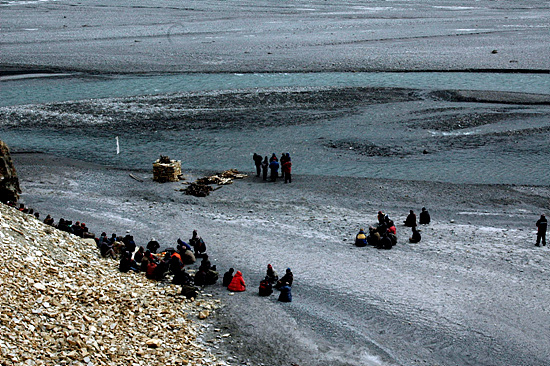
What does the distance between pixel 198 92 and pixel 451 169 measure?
22.6 meters

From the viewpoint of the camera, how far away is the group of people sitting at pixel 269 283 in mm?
18703

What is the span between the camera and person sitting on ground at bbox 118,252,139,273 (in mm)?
19719

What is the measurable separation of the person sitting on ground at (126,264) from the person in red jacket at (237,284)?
288cm

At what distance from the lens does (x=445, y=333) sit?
57.0 ft

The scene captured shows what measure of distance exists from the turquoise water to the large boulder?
2256 centimetres

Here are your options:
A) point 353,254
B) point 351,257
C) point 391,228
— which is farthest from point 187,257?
point 391,228

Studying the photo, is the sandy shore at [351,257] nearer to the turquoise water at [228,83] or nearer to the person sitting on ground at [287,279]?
the person sitting on ground at [287,279]

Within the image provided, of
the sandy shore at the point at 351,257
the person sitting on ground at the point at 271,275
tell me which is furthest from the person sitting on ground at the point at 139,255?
the person sitting on ground at the point at 271,275

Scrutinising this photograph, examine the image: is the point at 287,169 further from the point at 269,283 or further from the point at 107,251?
the point at 269,283

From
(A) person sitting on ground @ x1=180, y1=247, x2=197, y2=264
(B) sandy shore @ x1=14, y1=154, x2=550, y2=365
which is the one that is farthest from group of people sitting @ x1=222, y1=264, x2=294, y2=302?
(A) person sitting on ground @ x1=180, y1=247, x2=197, y2=264

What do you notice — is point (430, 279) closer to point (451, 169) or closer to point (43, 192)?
point (451, 169)

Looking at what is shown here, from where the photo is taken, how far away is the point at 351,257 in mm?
22109

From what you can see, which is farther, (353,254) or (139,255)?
(353,254)

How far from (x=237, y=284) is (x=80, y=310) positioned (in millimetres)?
4578
